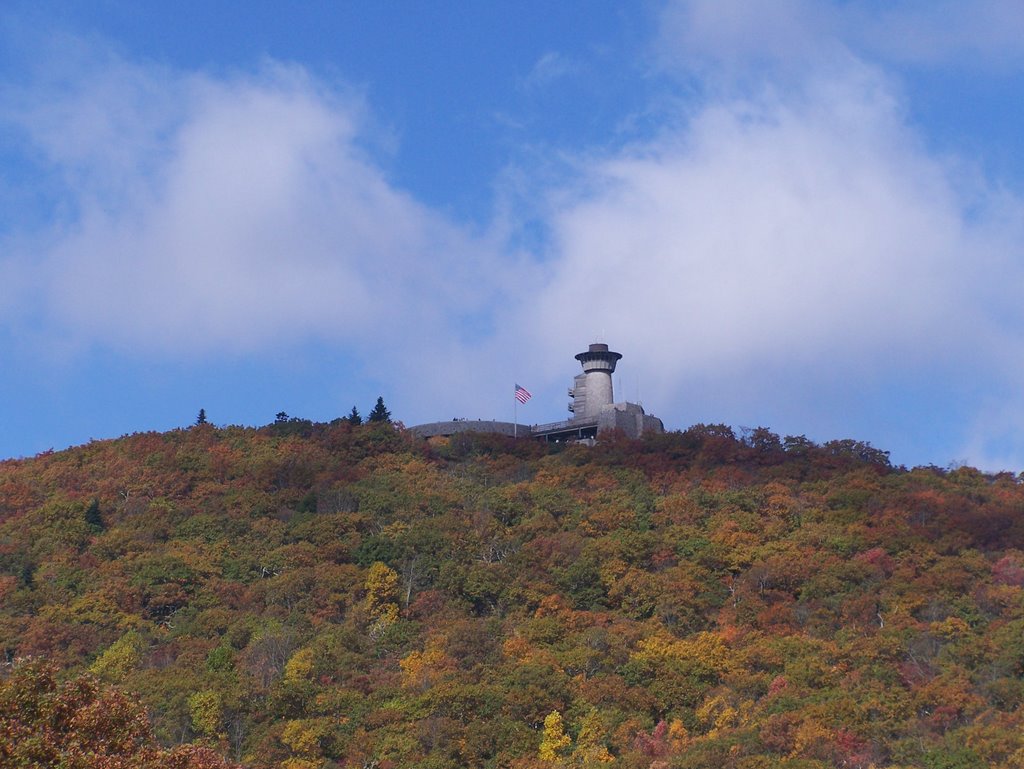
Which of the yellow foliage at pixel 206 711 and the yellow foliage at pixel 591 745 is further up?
the yellow foliage at pixel 206 711

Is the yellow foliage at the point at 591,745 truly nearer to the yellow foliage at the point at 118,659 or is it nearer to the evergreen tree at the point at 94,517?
the yellow foliage at the point at 118,659

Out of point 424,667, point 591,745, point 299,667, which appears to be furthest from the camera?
point 424,667

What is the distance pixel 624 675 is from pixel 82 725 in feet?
110

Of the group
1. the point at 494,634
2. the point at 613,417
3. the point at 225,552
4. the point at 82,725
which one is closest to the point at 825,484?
the point at 613,417

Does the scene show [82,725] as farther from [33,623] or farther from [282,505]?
[282,505]

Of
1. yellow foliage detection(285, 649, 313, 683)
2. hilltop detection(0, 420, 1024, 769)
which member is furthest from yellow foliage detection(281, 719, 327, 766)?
yellow foliage detection(285, 649, 313, 683)

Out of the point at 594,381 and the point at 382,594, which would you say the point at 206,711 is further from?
the point at 594,381

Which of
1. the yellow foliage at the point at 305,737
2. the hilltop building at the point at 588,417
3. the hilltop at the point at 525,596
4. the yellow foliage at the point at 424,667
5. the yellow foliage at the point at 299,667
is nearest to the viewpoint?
the hilltop at the point at 525,596

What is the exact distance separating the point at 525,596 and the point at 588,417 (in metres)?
28.8

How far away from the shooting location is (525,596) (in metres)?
64.8

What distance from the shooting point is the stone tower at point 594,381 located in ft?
306

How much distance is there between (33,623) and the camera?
206 feet

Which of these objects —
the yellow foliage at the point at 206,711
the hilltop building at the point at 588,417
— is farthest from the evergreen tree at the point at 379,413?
the yellow foliage at the point at 206,711

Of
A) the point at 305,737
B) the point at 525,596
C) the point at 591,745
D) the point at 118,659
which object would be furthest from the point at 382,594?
the point at 591,745
